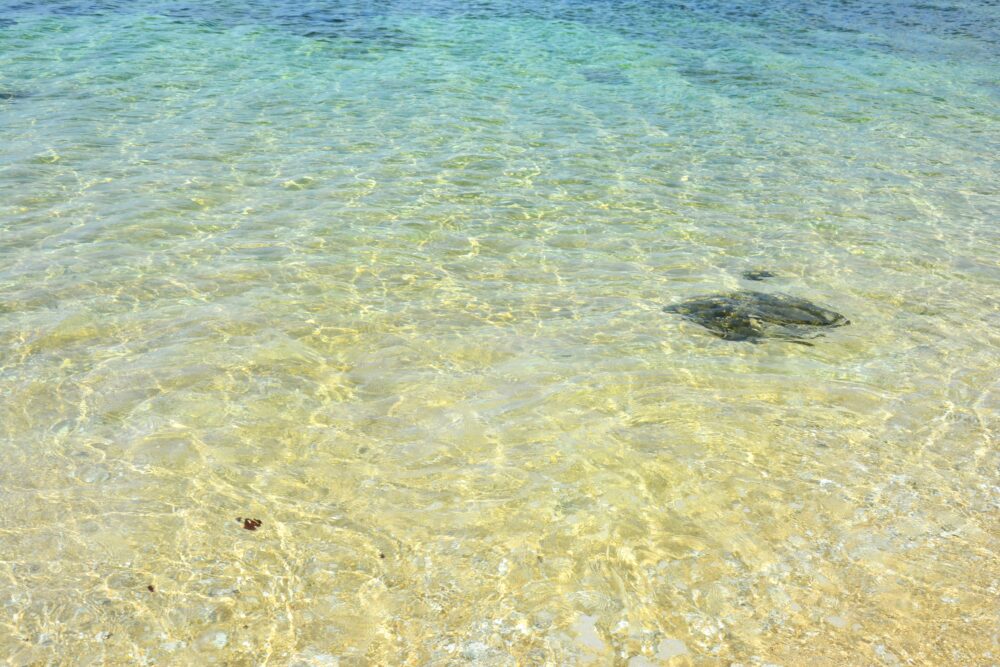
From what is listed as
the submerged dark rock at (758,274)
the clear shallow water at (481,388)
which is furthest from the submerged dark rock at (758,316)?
the submerged dark rock at (758,274)

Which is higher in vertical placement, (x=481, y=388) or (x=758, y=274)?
(x=481, y=388)

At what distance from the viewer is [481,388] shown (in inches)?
230

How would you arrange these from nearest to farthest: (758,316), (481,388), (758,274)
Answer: (481,388) < (758,316) < (758,274)

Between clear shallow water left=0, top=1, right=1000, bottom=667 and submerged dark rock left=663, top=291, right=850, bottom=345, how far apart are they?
194 mm

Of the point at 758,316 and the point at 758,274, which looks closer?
the point at 758,316

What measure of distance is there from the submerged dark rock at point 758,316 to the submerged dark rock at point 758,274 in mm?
415

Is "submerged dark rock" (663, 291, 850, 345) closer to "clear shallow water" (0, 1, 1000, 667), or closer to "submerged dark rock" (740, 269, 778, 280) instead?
"clear shallow water" (0, 1, 1000, 667)

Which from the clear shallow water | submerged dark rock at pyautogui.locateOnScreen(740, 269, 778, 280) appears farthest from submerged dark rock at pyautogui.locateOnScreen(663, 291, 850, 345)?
submerged dark rock at pyautogui.locateOnScreen(740, 269, 778, 280)

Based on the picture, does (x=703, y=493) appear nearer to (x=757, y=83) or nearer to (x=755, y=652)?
(x=755, y=652)

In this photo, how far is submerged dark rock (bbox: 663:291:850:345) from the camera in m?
6.71

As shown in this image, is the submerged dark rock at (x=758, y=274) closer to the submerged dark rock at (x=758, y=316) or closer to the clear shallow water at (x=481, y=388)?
the clear shallow water at (x=481, y=388)

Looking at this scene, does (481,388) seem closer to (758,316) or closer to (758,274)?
(758,316)

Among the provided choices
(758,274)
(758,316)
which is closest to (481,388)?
(758,316)

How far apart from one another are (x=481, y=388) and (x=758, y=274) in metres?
3.31
